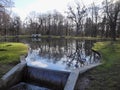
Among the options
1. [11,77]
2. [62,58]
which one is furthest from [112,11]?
[11,77]

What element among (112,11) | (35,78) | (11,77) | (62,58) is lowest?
(35,78)

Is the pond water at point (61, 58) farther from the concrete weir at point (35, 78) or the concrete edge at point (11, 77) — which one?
the concrete edge at point (11, 77)

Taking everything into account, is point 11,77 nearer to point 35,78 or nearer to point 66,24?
point 35,78

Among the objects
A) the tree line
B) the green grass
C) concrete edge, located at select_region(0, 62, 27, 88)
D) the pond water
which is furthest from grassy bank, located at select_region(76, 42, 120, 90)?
the tree line

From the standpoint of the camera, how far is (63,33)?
7044 centimetres

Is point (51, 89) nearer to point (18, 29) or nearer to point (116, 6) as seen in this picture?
point (116, 6)

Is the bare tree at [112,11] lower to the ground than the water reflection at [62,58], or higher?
higher

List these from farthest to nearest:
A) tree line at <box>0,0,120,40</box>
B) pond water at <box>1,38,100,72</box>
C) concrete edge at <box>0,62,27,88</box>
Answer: tree line at <box>0,0,120,40</box>, pond water at <box>1,38,100,72</box>, concrete edge at <box>0,62,27,88</box>

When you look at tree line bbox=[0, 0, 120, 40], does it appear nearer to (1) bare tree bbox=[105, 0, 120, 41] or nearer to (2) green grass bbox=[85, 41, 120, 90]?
(1) bare tree bbox=[105, 0, 120, 41]

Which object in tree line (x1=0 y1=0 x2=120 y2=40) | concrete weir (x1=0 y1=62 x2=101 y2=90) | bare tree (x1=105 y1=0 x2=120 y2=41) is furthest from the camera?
tree line (x1=0 y1=0 x2=120 y2=40)

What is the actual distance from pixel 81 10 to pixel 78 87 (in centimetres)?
5200

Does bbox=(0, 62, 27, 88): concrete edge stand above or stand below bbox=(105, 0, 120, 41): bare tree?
below

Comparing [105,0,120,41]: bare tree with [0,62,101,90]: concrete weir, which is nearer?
[0,62,101,90]: concrete weir

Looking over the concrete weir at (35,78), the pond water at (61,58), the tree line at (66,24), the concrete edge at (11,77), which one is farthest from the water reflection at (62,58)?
the tree line at (66,24)
